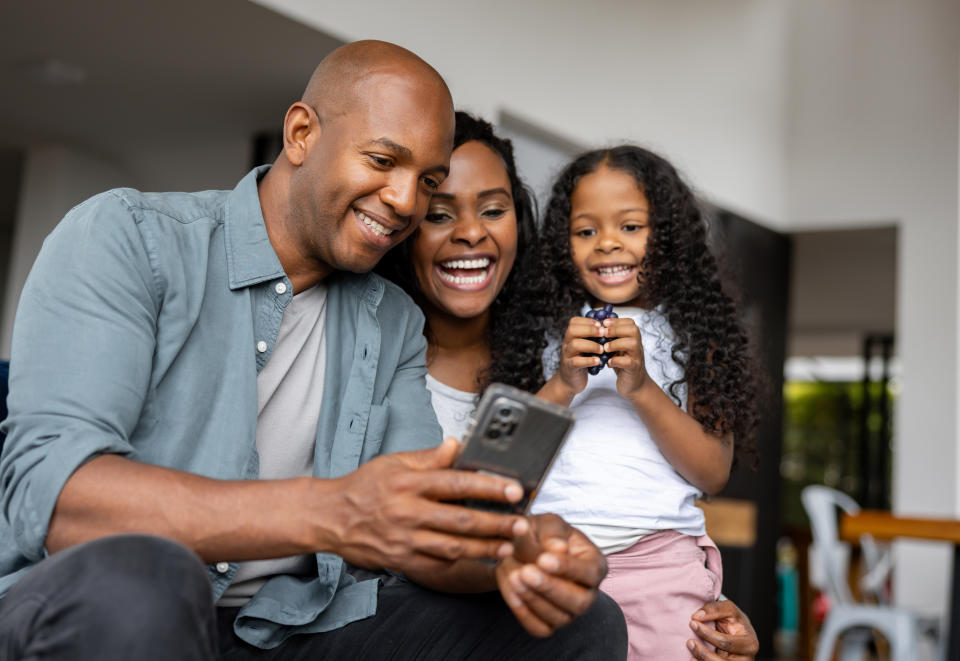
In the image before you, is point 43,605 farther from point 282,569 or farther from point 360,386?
point 360,386

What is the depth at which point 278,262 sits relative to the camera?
4.98 feet

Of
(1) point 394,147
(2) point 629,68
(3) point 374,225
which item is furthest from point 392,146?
(2) point 629,68

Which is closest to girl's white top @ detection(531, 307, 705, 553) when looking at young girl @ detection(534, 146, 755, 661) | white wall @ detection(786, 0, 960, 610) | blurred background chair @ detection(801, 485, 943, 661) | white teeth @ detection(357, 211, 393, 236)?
young girl @ detection(534, 146, 755, 661)

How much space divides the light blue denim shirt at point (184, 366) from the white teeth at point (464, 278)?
32cm

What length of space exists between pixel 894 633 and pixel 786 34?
4122mm

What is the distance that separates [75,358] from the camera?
120cm

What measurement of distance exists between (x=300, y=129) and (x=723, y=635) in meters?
1.07

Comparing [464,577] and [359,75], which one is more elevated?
[359,75]

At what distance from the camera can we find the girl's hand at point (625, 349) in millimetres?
1713

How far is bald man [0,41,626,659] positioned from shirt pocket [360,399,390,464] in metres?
0.01

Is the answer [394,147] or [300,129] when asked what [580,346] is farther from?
[300,129]

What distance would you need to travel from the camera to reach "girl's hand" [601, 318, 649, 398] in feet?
5.62

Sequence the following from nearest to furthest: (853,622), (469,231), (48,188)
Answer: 1. (469,231)
2. (853,622)
3. (48,188)

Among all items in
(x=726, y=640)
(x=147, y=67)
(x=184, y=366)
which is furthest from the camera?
(x=147, y=67)
